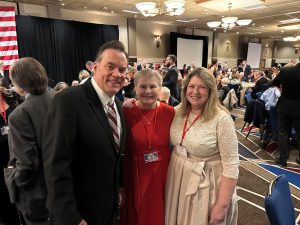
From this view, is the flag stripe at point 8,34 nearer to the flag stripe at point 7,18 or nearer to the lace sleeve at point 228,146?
the flag stripe at point 7,18

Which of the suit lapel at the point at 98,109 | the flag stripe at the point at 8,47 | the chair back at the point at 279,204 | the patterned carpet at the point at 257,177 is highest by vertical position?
the flag stripe at the point at 8,47

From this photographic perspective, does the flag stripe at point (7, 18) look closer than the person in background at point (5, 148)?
No

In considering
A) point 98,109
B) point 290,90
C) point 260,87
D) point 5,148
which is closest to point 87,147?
point 98,109

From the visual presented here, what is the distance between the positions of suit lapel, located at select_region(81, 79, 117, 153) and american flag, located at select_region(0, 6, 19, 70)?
6.17m

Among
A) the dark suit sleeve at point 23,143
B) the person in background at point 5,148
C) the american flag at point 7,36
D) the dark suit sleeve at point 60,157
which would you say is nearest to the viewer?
the dark suit sleeve at point 60,157

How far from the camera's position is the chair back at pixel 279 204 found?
1103 millimetres

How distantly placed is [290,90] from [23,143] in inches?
136

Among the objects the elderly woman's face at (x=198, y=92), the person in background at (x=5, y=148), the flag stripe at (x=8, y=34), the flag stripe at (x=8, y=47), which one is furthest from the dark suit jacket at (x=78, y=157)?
the flag stripe at (x=8, y=34)

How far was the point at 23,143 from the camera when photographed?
4.50 feet

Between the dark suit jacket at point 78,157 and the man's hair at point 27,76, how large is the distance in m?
0.45

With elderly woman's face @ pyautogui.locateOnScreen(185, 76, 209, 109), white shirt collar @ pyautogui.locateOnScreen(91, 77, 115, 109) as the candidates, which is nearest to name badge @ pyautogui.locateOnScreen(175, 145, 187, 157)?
elderly woman's face @ pyautogui.locateOnScreen(185, 76, 209, 109)

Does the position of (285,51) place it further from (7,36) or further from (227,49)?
(7,36)

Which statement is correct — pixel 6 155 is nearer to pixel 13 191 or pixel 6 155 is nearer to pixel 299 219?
pixel 13 191

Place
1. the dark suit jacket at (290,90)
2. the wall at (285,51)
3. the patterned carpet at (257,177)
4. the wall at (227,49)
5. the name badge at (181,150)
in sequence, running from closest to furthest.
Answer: the name badge at (181,150), the patterned carpet at (257,177), the dark suit jacket at (290,90), the wall at (227,49), the wall at (285,51)
